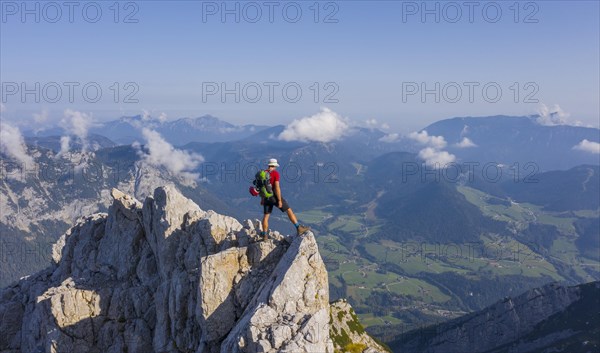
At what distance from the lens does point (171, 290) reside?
43031 mm

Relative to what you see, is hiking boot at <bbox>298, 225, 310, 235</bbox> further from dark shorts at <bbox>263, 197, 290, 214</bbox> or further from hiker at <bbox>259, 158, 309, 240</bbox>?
dark shorts at <bbox>263, 197, 290, 214</bbox>

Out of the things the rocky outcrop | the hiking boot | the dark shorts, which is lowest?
the rocky outcrop

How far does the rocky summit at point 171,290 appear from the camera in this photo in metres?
31.0

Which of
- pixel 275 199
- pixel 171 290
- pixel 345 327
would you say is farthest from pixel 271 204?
pixel 345 327

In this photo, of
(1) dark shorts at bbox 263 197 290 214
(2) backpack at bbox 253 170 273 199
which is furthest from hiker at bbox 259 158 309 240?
(2) backpack at bbox 253 170 273 199

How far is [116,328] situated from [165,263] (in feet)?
29.8

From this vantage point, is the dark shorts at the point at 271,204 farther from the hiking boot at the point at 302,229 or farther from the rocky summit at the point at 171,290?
the rocky summit at the point at 171,290

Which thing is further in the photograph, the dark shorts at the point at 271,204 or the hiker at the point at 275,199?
the dark shorts at the point at 271,204

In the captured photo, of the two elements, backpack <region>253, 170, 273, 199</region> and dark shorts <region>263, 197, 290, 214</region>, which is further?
dark shorts <region>263, 197, 290, 214</region>

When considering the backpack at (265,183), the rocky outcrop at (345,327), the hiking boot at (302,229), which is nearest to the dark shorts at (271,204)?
the backpack at (265,183)

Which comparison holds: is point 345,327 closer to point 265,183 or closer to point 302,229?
point 302,229

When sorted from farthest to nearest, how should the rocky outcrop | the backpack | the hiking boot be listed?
the rocky outcrop, the hiking boot, the backpack

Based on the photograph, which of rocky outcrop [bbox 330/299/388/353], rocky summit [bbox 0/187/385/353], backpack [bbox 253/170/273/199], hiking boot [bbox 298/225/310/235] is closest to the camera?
rocky summit [bbox 0/187/385/353]

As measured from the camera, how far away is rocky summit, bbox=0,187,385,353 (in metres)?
31.0
